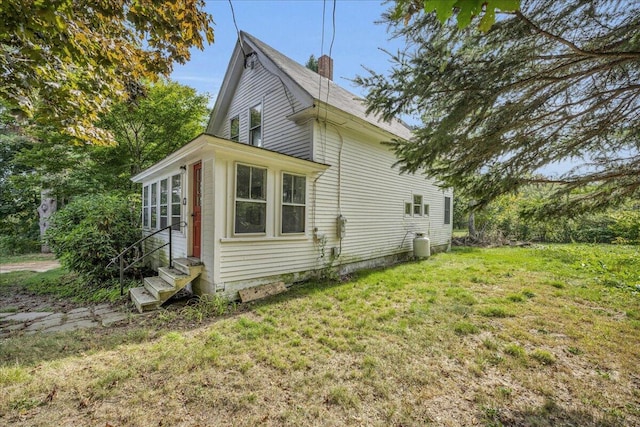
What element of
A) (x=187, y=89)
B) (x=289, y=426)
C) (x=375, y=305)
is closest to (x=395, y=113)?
(x=375, y=305)

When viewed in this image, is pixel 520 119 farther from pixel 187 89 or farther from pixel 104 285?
pixel 187 89

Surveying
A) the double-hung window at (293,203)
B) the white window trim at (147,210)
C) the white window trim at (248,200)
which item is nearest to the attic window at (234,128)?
the white window trim at (147,210)

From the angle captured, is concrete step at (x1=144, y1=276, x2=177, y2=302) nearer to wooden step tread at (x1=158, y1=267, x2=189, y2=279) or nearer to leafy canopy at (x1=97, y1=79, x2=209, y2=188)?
wooden step tread at (x1=158, y1=267, x2=189, y2=279)

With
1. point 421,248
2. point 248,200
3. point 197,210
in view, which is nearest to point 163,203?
point 197,210

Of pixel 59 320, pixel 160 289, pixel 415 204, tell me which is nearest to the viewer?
pixel 59 320

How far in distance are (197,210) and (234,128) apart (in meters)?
4.51

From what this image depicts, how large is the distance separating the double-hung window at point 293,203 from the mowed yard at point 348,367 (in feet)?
5.81

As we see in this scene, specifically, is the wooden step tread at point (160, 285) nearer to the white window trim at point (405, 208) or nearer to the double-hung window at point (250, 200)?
the double-hung window at point (250, 200)

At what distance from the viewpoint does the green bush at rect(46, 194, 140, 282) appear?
653 cm

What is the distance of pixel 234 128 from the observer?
9344 millimetres

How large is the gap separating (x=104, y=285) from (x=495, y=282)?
9.56 m

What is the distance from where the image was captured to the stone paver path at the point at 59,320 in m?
4.11

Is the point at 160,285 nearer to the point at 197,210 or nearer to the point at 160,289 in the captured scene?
the point at 160,289

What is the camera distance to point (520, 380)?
2.77m
